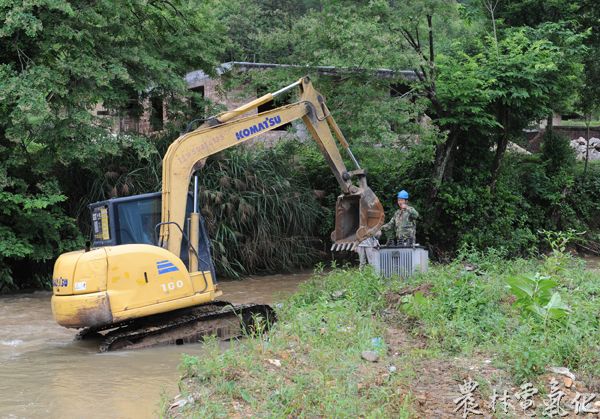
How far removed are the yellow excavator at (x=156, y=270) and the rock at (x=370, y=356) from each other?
2881 mm

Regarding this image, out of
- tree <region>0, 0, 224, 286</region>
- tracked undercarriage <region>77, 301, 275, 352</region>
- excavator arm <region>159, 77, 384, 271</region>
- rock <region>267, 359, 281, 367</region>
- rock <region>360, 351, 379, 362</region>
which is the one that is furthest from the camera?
tree <region>0, 0, 224, 286</region>

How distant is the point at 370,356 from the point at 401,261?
4371 millimetres

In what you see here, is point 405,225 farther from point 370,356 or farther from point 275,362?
point 275,362

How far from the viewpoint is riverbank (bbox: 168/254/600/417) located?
214 inches

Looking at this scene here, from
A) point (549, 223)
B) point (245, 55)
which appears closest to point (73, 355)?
point (549, 223)

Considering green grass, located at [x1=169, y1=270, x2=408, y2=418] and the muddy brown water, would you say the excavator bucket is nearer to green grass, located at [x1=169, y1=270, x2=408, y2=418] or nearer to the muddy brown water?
green grass, located at [x1=169, y1=270, x2=408, y2=418]

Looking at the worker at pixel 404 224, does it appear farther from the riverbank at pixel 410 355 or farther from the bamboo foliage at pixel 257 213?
the bamboo foliage at pixel 257 213

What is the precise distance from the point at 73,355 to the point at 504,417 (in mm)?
5720

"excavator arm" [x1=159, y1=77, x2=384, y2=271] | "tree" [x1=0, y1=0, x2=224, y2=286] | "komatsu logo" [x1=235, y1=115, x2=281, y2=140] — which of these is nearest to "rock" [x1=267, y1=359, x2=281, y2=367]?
"excavator arm" [x1=159, y1=77, x2=384, y2=271]

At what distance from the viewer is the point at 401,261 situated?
10766mm

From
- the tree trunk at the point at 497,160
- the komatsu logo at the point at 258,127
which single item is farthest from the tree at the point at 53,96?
the tree trunk at the point at 497,160

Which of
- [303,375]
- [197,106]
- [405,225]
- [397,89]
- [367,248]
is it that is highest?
[397,89]

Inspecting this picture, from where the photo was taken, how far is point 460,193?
59.4 ft

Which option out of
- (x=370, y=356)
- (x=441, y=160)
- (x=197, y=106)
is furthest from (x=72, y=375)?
(x=441, y=160)
